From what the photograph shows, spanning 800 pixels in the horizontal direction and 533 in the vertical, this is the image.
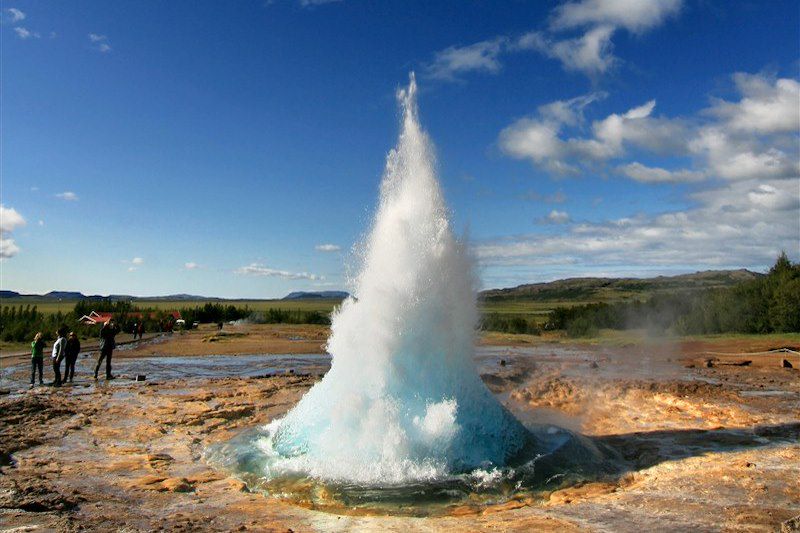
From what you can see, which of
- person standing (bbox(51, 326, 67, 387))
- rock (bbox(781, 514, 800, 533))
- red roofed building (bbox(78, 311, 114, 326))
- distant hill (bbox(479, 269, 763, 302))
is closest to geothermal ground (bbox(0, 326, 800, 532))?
rock (bbox(781, 514, 800, 533))

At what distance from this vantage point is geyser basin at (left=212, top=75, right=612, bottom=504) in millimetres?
6711

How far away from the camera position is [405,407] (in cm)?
746

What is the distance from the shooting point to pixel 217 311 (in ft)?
184

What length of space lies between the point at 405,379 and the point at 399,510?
83.7 inches

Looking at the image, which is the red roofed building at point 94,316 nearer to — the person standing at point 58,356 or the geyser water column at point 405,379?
the person standing at point 58,356

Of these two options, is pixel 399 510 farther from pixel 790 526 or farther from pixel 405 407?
pixel 790 526

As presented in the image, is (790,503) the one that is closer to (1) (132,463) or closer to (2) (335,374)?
(2) (335,374)

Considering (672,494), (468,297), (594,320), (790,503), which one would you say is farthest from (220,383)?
A: (594,320)

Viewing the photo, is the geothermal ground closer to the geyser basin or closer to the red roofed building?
the geyser basin

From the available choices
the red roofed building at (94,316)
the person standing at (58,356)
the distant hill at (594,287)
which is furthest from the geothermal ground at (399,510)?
the distant hill at (594,287)

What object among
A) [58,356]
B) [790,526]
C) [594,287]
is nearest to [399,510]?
[790,526]

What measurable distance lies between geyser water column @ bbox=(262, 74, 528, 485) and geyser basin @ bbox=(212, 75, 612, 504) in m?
0.02

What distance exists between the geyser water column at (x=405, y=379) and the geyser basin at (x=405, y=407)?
0.05 feet

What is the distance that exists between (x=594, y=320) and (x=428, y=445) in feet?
120
